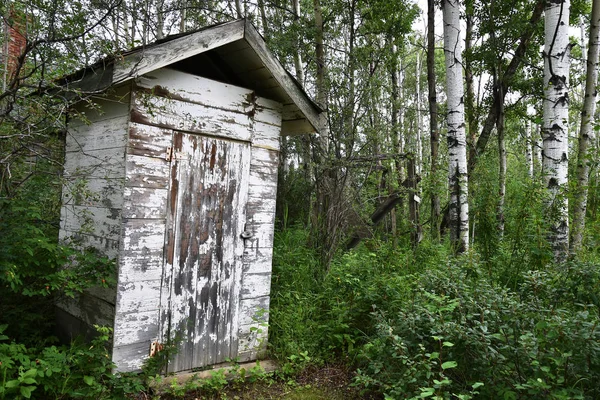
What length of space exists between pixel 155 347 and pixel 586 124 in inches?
262

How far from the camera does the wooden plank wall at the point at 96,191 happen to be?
3.37 metres

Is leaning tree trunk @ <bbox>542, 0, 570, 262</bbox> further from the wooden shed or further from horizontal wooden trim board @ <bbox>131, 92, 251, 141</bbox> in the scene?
horizontal wooden trim board @ <bbox>131, 92, 251, 141</bbox>

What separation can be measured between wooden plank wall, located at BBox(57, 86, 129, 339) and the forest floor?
1.09 m

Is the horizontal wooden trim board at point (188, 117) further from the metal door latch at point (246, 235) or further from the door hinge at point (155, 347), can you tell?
the door hinge at point (155, 347)

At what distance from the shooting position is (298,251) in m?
5.41

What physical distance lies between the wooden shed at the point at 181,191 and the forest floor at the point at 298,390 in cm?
31

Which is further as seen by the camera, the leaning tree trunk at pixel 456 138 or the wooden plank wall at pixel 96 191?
the leaning tree trunk at pixel 456 138

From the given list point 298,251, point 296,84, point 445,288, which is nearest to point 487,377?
point 445,288

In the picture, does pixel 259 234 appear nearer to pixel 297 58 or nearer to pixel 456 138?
pixel 456 138

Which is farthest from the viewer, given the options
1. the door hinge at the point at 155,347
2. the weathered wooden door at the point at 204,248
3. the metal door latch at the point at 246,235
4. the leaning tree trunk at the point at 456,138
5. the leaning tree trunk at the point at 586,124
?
the leaning tree trunk at the point at 456,138

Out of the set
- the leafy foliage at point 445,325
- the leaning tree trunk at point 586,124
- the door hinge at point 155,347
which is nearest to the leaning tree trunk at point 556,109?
the leaning tree trunk at point 586,124

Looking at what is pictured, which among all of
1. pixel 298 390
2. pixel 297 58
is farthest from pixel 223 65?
pixel 297 58

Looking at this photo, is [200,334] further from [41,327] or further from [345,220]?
[345,220]

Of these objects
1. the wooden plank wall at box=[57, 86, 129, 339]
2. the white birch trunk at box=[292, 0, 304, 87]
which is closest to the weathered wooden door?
the wooden plank wall at box=[57, 86, 129, 339]
